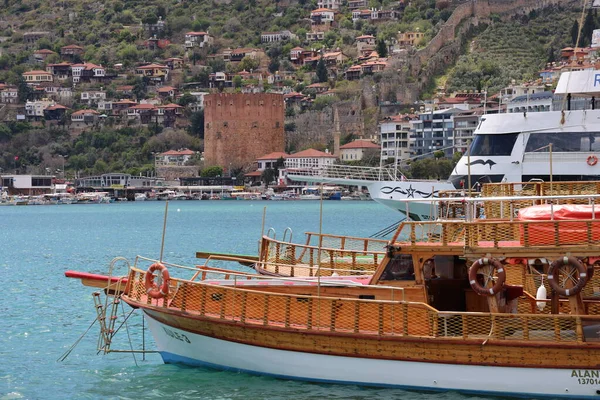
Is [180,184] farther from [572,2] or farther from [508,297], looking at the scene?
[508,297]

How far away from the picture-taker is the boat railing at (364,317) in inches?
708

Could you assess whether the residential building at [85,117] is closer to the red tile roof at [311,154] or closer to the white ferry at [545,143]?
the red tile roof at [311,154]

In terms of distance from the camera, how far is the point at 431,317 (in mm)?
18328

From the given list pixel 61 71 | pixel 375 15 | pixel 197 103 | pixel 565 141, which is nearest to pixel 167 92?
pixel 197 103

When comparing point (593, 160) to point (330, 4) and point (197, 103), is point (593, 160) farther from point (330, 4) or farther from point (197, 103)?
point (330, 4)

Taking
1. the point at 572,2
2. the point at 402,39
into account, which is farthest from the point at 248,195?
the point at 572,2

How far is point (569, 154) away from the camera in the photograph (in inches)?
1315

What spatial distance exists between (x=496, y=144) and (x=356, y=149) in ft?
301

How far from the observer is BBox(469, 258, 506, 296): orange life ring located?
18.0 m

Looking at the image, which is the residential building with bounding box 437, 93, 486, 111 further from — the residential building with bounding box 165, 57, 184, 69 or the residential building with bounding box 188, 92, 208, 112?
the residential building with bounding box 165, 57, 184, 69

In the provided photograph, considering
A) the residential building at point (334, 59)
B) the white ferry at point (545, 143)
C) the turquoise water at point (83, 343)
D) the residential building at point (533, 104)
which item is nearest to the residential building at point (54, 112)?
the residential building at point (334, 59)

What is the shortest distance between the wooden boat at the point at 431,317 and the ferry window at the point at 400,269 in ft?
0.05

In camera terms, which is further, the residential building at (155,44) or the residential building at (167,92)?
the residential building at (155,44)

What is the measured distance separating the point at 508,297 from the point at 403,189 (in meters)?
21.7
